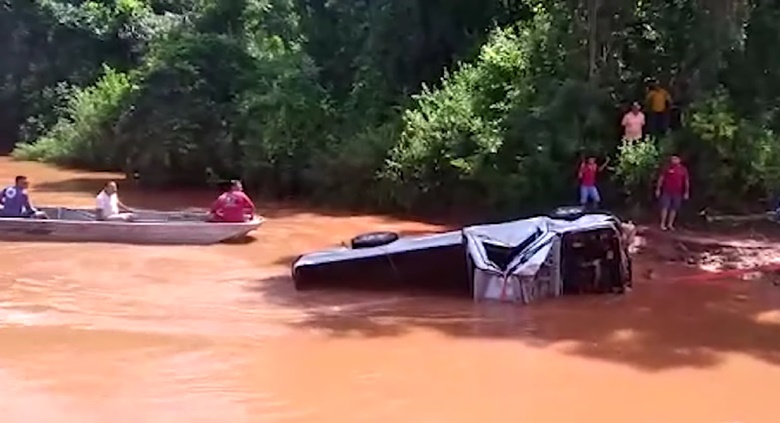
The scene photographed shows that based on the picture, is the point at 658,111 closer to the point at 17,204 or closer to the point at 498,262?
the point at 498,262

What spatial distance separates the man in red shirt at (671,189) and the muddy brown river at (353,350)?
145 cm

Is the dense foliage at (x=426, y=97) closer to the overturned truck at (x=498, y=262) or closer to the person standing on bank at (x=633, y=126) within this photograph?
the person standing on bank at (x=633, y=126)

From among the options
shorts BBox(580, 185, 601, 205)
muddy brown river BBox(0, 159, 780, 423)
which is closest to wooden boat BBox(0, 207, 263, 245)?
muddy brown river BBox(0, 159, 780, 423)

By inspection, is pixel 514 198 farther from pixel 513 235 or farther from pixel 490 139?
pixel 513 235

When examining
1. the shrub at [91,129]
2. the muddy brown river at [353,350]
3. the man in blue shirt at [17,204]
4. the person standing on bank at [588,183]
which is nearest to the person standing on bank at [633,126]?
the person standing on bank at [588,183]

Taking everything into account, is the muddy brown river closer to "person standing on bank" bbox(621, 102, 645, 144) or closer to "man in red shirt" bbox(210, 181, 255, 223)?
"man in red shirt" bbox(210, 181, 255, 223)

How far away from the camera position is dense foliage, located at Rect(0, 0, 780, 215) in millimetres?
19422

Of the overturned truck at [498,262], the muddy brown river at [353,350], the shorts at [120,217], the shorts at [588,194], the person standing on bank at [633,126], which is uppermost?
the person standing on bank at [633,126]

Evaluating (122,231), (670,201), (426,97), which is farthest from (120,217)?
(670,201)

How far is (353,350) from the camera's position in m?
12.2

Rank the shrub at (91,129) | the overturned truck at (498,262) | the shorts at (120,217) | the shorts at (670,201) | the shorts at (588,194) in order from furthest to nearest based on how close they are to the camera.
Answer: the shrub at (91,129) < the shorts at (120,217) < the shorts at (588,194) < the shorts at (670,201) < the overturned truck at (498,262)

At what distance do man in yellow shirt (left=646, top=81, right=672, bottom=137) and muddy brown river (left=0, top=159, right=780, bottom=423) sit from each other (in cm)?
376

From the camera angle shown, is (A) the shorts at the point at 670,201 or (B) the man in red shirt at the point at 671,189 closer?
(B) the man in red shirt at the point at 671,189

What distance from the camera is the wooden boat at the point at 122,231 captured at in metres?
18.5
